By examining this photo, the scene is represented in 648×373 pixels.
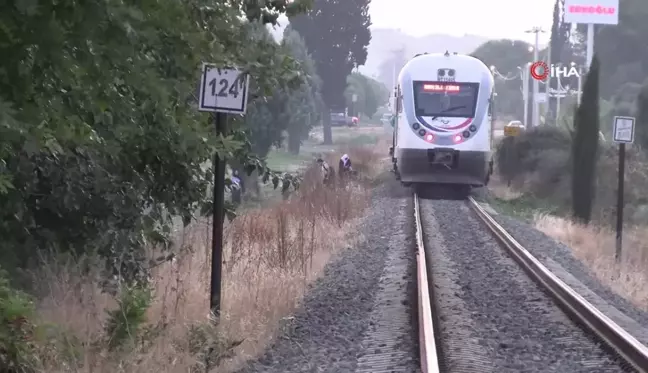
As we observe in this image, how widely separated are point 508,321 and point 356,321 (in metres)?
1.64

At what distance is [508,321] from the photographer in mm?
10477

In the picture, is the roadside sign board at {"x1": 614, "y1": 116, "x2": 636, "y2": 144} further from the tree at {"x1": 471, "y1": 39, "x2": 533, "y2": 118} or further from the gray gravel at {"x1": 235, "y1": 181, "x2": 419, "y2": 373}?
the tree at {"x1": 471, "y1": 39, "x2": 533, "y2": 118}

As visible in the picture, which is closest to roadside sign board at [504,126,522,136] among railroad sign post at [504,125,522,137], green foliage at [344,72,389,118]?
railroad sign post at [504,125,522,137]

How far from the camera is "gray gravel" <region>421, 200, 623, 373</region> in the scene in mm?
8414

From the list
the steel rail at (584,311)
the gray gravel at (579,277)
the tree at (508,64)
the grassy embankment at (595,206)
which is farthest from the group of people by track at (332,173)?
the tree at (508,64)

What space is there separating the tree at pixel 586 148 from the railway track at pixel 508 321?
9.92 meters

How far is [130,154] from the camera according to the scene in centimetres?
894

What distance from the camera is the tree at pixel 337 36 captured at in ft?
197

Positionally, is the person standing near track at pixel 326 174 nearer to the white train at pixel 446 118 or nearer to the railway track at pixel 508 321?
the white train at pixel 446 118

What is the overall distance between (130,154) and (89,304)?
142 cm

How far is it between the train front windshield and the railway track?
8609 millimetres

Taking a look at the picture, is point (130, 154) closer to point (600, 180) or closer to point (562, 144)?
point (600, 180)

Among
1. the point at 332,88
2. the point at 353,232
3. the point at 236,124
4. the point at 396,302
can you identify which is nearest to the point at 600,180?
the point at 353,232

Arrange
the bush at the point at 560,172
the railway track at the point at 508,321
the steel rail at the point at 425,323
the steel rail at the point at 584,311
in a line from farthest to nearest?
the bush at the point at 560,172 → the steel rail at the point at 584,311 → the railway track at the point at 508,321 → the steel rail at the point at 425,323
